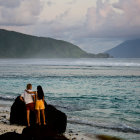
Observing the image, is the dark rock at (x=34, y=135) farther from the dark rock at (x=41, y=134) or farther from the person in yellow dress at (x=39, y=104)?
the person in yellow dress at (x=39, y=104)

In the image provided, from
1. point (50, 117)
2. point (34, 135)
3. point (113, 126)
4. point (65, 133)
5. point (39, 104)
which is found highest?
point (39, 104)

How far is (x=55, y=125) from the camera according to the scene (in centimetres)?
1163

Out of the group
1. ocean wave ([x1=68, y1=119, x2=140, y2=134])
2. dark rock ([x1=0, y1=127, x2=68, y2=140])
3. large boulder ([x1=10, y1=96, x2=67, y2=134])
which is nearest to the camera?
dark rock ([x1=0, y1=127, x2=68, y2=140])

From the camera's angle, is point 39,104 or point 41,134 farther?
point 39,104

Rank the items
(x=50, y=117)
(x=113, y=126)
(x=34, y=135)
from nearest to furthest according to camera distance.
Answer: (x=34, y=135)
(x=50, y=117)
(x=113, y=126)

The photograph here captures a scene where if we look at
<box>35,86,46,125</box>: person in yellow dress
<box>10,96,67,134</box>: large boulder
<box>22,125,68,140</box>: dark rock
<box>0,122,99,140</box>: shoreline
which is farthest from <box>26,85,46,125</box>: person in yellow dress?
<box>22,125,68,140</box>: dark rock

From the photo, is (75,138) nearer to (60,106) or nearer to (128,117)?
(128,117)

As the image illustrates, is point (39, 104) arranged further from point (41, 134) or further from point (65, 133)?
point (41, 134)

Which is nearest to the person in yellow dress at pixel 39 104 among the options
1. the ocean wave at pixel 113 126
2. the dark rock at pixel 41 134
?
the dark rock at pixel 41 134

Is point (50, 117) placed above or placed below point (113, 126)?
above

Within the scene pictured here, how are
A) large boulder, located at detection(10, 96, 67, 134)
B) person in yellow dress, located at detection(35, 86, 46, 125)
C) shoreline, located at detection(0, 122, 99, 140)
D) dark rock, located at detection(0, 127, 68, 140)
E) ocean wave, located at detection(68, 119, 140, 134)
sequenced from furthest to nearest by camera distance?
ocean wave, located at detection(68, 119, 140, 134) < large boulder, located at detection(10, 96, 67, 134) < shoreline, located at detection(0, 122, 99, 140) < person in yellow dress, located at detection(35, 86, 46, 125) < dark rock, located at detection(0, 127, 68, 140)

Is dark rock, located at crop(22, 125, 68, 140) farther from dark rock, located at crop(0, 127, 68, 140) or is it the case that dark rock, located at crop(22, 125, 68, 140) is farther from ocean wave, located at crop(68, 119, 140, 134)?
ocean wave, located at crop(68, 119, 140, 134)

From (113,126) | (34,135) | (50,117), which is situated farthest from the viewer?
(113,126)

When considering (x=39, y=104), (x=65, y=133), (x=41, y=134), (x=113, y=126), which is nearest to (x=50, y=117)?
(x=65, y=133)
